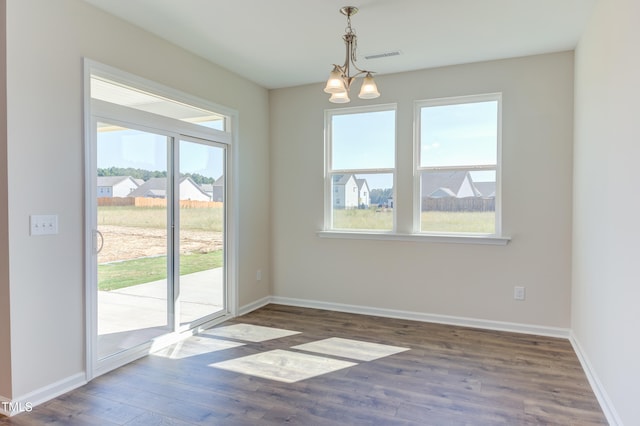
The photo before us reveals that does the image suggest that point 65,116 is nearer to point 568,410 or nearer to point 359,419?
point 359,419

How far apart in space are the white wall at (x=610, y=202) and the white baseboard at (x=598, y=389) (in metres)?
0.04

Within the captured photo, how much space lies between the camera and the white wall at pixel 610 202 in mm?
1987

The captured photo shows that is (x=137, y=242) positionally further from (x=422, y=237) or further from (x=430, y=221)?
(x=430, y=221)

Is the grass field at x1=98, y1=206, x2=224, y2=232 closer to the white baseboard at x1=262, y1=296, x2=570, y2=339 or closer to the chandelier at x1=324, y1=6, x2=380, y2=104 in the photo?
the white baseboard at x1=262, y1=296, x2=570, y2=339

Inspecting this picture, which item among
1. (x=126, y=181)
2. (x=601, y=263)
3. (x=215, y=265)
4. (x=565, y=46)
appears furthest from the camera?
(x=215, y=265)

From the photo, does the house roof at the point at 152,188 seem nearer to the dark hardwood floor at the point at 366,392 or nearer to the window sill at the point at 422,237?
the dark hardwood floor at the point at 366,392

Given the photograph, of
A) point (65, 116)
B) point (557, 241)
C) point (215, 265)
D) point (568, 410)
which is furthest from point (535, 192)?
point (65, 116)

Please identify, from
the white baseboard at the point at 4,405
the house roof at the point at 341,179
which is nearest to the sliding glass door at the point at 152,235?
the white baseboard at the point at 4,405

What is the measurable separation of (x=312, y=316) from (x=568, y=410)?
102 inches

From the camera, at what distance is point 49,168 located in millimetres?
2572

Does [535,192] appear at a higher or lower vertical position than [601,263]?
higher

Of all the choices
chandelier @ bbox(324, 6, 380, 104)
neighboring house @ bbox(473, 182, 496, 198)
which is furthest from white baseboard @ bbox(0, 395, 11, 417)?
neighboring house @ bbox(473, 182, 496, 198)

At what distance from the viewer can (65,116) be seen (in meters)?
2.66

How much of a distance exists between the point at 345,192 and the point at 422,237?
107cm
